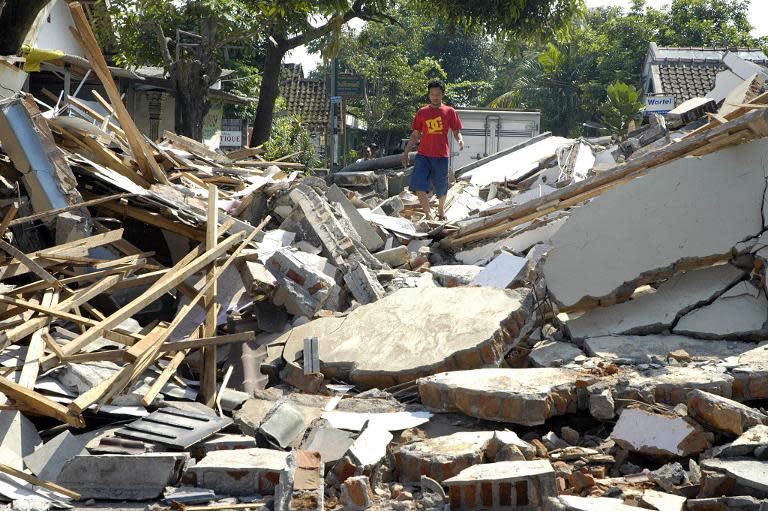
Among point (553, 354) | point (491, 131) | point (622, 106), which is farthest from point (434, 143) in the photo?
point (622, 106)

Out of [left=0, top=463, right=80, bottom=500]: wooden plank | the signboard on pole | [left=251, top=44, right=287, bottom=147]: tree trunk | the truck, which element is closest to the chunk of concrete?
[left=0, top=463, right=80, bottom=500]: wooden plank

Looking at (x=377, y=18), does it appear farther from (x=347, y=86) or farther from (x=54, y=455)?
(x=54, y=455)

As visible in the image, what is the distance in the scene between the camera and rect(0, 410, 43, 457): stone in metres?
3.98

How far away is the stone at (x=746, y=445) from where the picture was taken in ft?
12.1

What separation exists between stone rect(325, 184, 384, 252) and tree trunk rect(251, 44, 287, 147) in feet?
29.3

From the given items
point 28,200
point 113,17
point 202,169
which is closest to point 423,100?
point 113,17

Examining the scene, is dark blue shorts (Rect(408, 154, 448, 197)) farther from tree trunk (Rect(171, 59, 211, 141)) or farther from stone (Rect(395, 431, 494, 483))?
tree trunk (Rect(171, 59, 211, 141))

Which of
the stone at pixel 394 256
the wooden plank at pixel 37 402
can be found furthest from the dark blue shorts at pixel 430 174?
the wooden plank at pixel 37 402

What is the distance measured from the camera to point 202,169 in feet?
27.8

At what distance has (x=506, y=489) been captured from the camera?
138 inches

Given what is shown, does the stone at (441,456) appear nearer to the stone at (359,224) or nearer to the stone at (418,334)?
the stone at (418,334)

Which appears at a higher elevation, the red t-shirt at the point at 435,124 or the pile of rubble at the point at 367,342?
the red t-shirt at the point at 435,124

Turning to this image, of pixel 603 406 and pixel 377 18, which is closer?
pixel 603 406

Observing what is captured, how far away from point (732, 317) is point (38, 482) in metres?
3.75
